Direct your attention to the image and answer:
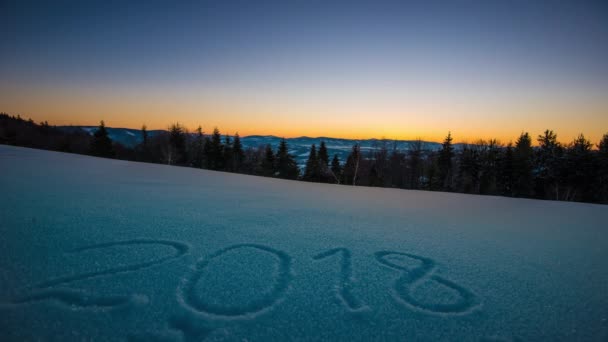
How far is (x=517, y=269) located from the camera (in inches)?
63.9

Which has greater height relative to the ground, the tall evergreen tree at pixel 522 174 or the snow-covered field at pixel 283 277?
the tall evergreen tree at pixel 522 174

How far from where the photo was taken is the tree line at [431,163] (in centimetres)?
2023

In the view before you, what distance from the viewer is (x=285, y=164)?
33.2 m

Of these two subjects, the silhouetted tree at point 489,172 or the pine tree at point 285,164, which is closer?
the silhouetted tree at point 489,172

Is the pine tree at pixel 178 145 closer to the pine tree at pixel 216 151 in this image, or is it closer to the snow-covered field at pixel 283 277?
the pine tree at pixel 216 151

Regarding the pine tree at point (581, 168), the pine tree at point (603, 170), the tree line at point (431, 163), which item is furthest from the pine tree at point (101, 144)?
the pine tree at point (603, 170)

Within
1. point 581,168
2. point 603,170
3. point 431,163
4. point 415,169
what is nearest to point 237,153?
point 415,169

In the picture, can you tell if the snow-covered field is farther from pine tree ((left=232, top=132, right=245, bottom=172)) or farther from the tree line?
pine tree ((left=232, top=132, right=245, bottom=172))

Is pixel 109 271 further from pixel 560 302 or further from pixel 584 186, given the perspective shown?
pixel 584 186

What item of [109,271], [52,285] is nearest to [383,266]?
[109,271]

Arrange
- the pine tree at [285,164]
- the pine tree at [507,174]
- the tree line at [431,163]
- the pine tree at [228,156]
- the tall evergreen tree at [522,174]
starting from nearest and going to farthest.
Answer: the tree line at [431,163]
the tall evergreen tree at [522,174]
the pine tree at [507,174]
the pine tree at [285,164]
the pine tree at [228,156]

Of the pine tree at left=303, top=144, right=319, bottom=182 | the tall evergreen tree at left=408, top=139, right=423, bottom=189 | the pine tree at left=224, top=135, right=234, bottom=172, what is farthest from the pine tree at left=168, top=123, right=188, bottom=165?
the tall evergreen tree at left=408, top=139, right=423, bottom=189

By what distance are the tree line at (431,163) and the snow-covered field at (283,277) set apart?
57.5ft

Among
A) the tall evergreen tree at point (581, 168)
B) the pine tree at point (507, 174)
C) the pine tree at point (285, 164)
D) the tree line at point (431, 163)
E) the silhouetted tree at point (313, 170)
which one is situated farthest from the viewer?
the pine tree at point (285, 164)
